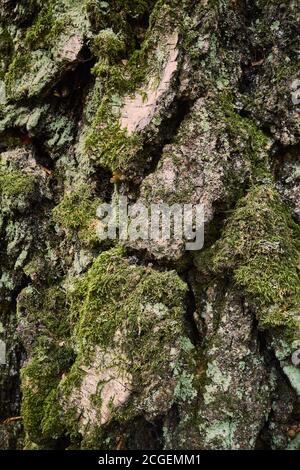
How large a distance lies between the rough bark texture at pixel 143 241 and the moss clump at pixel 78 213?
0.03 ft

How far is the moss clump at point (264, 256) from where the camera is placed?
2182 millimetres

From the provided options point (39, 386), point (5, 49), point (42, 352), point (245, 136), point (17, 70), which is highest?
point (5, 49)

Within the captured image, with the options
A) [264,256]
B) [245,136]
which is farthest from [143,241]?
[245,136]

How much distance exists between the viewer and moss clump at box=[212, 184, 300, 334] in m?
2.18

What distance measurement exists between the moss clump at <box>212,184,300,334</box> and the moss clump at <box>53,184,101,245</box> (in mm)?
734

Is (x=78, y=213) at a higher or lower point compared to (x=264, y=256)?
higher

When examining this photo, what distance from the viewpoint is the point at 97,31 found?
2.64m

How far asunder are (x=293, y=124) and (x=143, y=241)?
1080mm

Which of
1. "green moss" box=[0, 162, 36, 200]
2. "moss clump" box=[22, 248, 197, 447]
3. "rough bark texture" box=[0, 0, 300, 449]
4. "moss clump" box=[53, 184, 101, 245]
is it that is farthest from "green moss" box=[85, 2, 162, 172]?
"moss clump" box=[22, 248, 197, 447]

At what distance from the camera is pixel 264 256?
87.9 inches

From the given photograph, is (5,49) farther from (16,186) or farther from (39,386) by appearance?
(39,386)

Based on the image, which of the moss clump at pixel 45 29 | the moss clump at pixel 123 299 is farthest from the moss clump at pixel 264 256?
the moss clump at pixel 45 29

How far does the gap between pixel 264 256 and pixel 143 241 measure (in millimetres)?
620

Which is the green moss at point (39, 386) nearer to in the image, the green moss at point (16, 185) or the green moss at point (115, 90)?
the green moss at point (16, 185)
